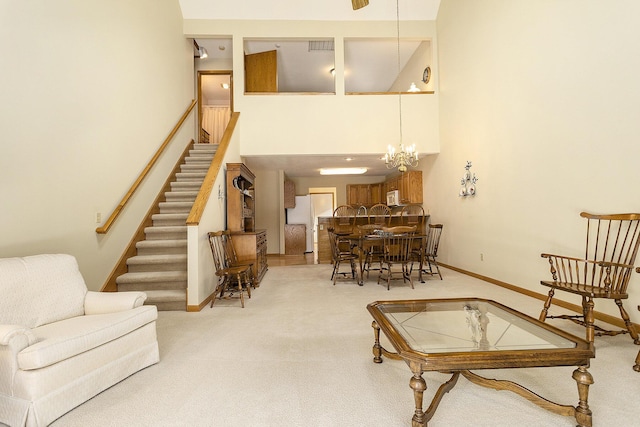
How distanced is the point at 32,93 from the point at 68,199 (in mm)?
1006

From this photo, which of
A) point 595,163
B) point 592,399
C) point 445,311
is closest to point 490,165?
point 595,163

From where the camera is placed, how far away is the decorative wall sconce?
17.3 ft

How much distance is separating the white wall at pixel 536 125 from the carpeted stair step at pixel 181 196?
462 centimetres

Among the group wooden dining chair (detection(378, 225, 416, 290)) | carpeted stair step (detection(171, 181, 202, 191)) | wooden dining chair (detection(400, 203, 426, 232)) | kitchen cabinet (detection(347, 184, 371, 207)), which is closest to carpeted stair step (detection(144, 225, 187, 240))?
carpeted stair step (detection(171, 181, 202, 191))

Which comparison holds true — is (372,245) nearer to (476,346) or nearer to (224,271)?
(224,271)

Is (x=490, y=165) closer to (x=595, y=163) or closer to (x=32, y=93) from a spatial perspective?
(x=595, y=163)

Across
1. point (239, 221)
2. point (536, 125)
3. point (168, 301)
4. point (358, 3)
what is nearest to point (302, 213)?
point (239, 221)

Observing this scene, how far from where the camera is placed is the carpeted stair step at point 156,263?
4.11m

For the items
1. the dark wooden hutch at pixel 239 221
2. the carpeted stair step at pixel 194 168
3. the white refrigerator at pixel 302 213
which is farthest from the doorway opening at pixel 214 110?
the dark wooden hutch at pixel 239 221

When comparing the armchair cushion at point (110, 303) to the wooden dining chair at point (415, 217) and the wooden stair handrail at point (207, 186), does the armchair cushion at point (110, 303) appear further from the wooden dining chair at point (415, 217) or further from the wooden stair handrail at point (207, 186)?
the wooden dining chair at point (415, 217)

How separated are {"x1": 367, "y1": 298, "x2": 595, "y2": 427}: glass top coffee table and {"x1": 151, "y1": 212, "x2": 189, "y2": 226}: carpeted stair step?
12.0 ft

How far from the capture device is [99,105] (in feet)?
12.2

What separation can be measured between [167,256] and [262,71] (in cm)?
491

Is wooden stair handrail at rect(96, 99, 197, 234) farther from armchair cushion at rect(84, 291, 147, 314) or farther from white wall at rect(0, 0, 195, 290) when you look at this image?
armchair cushion at rect(84, 291, 147, 314)
